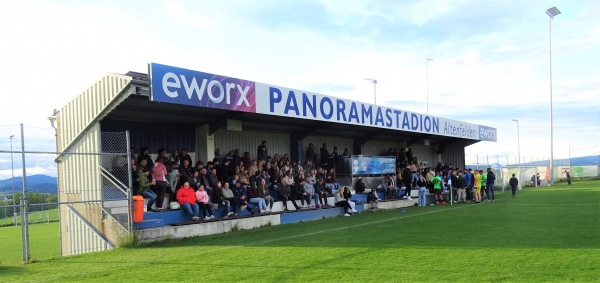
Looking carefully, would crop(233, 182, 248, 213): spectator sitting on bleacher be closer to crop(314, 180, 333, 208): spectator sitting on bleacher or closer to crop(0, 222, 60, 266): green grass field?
crop(314, 180, 333, 208): spectator sitting on bleacher

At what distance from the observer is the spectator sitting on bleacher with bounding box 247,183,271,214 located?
16266 millimetres

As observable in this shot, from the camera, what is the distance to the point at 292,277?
24.2 ft

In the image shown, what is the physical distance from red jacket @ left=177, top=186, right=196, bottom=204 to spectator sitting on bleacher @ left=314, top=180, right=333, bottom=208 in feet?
20.8

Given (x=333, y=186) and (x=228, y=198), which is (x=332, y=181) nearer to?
(x=333, y=186)

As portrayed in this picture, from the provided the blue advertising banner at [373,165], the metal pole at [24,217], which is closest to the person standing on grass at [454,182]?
the blue advertising banner at [373,165]

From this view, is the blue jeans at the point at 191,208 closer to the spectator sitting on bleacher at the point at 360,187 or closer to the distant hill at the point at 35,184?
the distant hill at the point at 35,184

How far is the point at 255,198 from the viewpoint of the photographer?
53.6ft

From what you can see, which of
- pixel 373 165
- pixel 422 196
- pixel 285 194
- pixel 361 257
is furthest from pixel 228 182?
pixel 422 196

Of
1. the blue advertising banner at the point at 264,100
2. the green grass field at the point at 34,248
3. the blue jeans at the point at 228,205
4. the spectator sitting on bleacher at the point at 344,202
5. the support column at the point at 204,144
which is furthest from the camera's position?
the spectator sitting on bleacher at the point at 344,202

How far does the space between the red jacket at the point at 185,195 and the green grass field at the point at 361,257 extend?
151cm

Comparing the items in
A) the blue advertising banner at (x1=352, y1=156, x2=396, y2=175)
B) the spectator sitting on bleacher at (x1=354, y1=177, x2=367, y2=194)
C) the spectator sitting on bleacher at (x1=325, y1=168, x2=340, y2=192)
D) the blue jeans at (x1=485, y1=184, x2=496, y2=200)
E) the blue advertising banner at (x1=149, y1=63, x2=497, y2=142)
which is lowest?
the blue jeans at (x1=485, y1=184, x2=496, y2=200)

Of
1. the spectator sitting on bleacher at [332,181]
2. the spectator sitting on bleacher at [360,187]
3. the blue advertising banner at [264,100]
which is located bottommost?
the spectator sitting on bleacher at [360,187]

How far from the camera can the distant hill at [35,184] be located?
10188 millimetres

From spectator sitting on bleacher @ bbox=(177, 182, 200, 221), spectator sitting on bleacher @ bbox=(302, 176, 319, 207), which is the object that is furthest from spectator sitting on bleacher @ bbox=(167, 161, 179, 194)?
spectator sitting on bleacher @ bbox=(302, 176, 319, 207)
